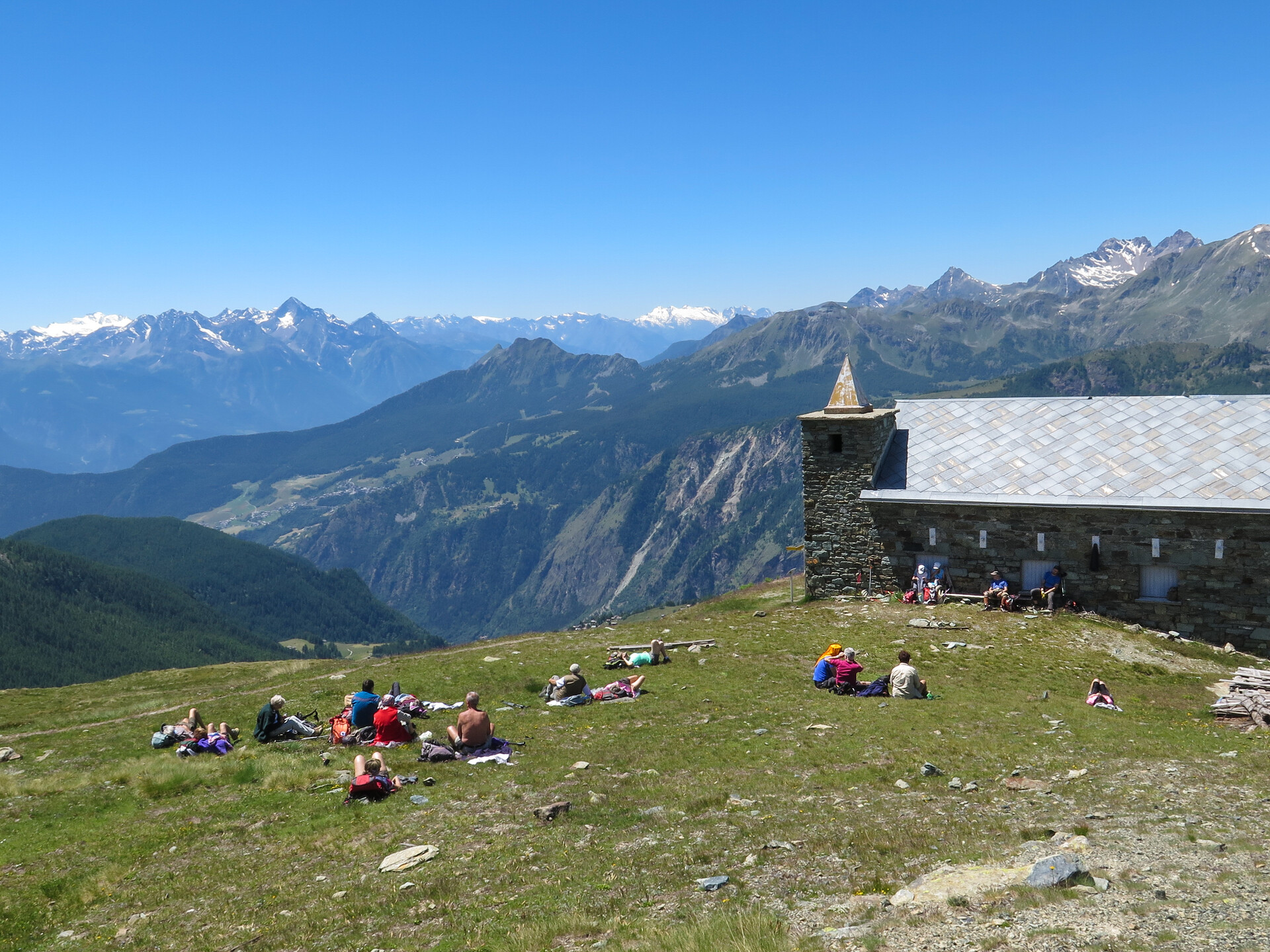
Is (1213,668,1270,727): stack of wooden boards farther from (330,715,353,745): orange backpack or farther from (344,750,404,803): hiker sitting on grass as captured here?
(330,715,353,745): orange backpack

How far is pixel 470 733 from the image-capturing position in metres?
21.8

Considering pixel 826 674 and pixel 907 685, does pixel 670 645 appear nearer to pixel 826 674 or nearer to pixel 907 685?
pixel 826 674

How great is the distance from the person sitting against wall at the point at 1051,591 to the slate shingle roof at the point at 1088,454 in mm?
3265

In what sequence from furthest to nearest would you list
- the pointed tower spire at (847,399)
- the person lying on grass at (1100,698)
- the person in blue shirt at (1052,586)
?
the pointed tower spire at (847,399) < the person in blue shirt at (1052,586) < the person lying on grass at (1100,698)

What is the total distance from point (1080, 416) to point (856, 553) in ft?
47.0

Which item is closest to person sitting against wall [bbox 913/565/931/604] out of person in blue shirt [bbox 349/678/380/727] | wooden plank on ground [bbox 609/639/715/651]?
wooden plank on ground [bbox 609/639/715/651]

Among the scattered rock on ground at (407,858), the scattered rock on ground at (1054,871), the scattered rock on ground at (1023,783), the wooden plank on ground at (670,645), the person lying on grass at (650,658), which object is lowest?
the wooden plank on ground at (670,645)

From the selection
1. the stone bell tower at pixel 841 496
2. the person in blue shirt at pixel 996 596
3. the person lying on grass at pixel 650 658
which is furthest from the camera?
the stone bell tower at pixel 841 496

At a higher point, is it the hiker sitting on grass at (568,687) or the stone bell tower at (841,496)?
the stone bell tower at (841,496)

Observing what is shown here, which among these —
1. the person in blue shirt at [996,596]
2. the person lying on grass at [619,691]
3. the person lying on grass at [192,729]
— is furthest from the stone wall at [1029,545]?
the person lying on grass at [192,729]

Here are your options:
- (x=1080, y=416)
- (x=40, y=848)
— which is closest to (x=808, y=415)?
(x=1080, y=416)

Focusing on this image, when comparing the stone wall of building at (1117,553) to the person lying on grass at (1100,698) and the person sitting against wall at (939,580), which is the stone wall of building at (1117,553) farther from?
the person lying on grass at (1100,698)

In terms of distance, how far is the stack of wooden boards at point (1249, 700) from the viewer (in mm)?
22891

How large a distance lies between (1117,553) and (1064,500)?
318 centimetres
